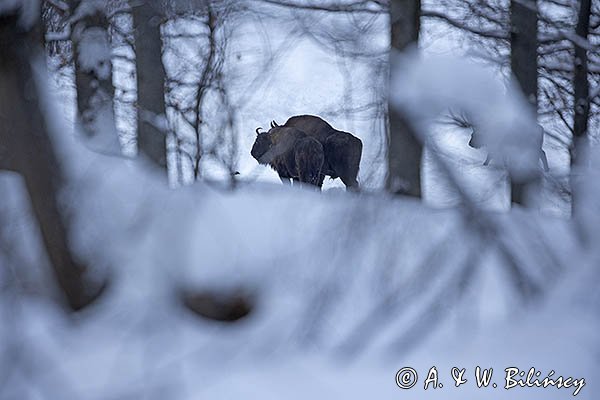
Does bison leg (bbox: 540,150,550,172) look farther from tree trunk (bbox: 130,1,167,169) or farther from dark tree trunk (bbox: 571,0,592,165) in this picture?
tree trunk (bbox: 130,1,167,169)

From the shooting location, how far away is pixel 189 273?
3729mm

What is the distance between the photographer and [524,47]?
15.0 ft

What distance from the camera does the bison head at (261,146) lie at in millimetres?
5148

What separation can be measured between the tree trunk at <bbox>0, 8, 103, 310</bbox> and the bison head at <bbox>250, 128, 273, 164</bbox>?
1.82 meters

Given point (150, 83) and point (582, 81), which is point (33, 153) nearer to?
point (150, 83)

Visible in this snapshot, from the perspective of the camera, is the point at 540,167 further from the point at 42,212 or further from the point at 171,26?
the point at 42,212

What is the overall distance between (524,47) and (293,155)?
2180mm

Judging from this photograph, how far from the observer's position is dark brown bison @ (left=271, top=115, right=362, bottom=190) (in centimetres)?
516

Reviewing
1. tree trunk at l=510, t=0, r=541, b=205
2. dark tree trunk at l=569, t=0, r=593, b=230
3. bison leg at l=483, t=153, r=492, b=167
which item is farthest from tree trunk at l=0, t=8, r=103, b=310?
dark tree trunk at l=569, t=0, r=593, b=230

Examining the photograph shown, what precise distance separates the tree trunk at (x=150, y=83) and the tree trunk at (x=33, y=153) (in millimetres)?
917

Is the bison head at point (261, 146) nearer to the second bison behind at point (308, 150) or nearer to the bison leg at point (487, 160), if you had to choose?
the second bison behind at point (308, 150)

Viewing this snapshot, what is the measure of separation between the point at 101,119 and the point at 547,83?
2900 millimetres

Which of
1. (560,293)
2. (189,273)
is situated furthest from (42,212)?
(560,293)

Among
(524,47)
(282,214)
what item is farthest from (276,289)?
(524,47)
